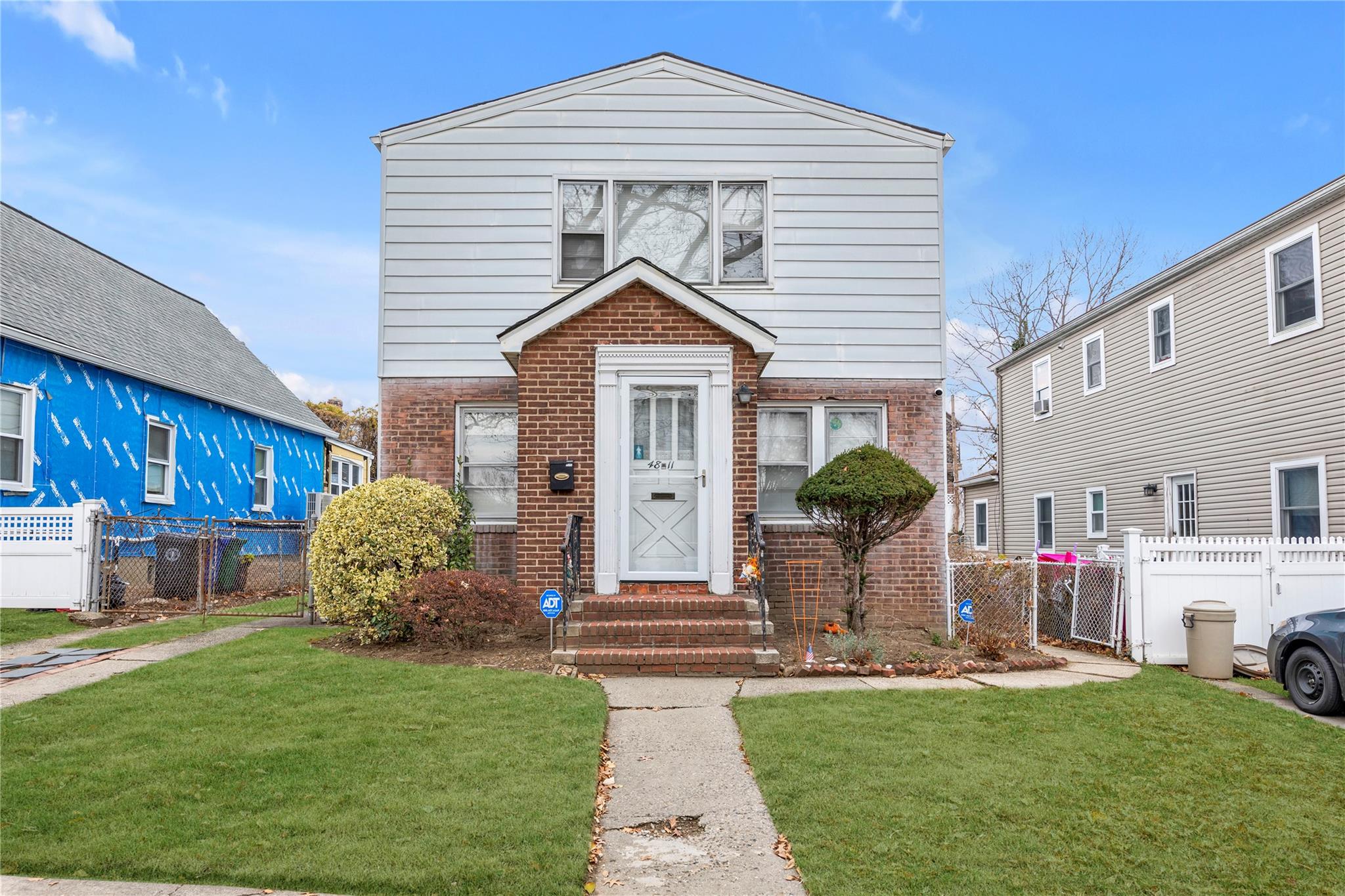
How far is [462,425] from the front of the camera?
11.3 m

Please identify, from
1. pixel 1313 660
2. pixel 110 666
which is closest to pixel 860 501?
pixel 1313 660

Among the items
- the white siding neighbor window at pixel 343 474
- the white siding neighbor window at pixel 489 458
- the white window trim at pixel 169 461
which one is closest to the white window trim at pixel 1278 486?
the white siding neighbor window at pixel 489 458

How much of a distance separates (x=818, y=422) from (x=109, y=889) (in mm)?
9043

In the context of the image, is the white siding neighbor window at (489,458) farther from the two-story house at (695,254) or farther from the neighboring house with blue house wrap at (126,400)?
the neighboring house with blue house wrap at (126,400)

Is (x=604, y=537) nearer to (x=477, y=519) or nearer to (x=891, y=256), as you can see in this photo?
(x=477, y=519)

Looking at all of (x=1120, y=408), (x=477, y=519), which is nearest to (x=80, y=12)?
(x=477, y=519)

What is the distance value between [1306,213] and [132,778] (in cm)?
1514

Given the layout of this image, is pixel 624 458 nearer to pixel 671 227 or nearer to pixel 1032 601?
pixel 671 227

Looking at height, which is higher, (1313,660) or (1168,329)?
(1168,329)

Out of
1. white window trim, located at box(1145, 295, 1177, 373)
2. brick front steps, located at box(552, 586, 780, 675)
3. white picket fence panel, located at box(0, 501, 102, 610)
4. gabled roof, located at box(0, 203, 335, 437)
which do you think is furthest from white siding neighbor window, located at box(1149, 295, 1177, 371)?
gabled roof, located at box(0, 203, 335, 437)

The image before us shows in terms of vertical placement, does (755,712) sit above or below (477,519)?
below

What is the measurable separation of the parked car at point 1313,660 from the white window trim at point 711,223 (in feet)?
21.8

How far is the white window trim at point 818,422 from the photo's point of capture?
1126 centimetres

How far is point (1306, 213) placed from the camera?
12570mm
